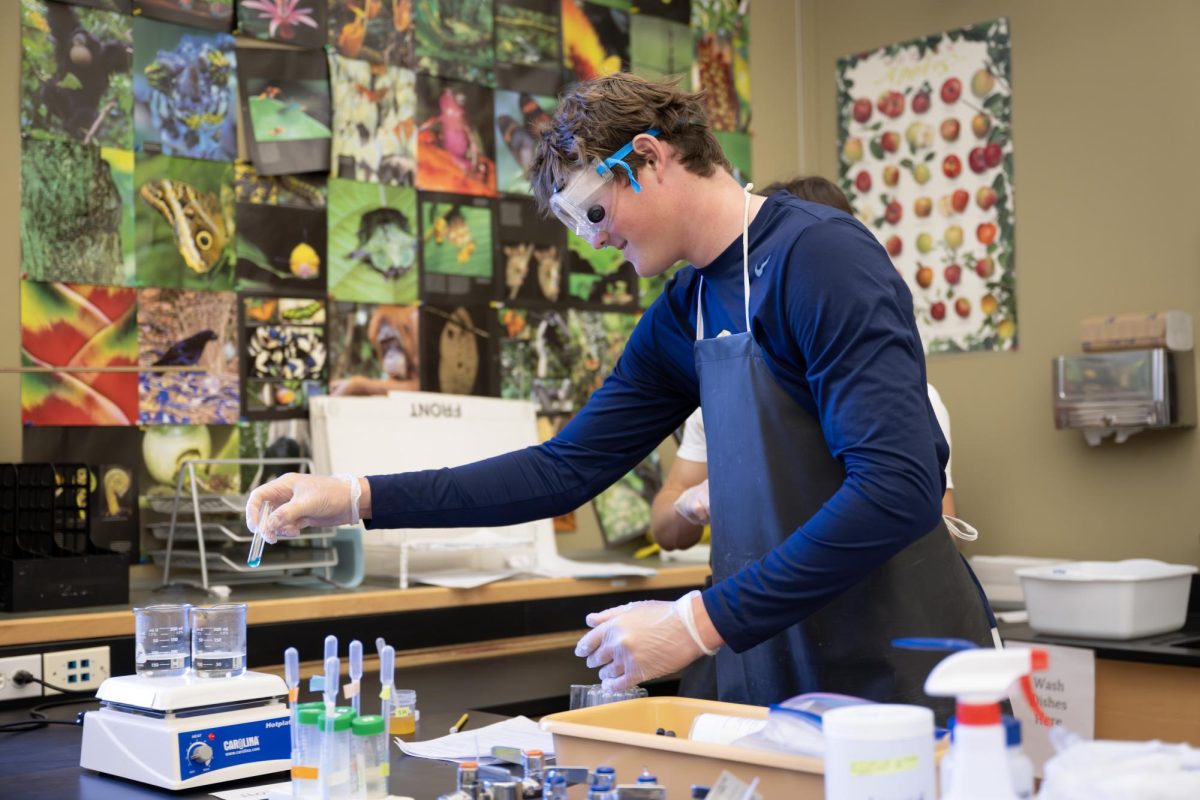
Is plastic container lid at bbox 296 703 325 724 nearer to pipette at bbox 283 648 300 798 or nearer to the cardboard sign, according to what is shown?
pipette at bbox 283 648 300 798

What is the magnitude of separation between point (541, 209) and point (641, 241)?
7.5 inches

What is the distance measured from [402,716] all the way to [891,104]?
2987 millimetres

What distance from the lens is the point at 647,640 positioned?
4.81 feet

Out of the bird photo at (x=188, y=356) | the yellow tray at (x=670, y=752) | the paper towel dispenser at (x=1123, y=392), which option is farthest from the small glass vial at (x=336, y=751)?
the paper towel dispenser at (x=1123, y=392)

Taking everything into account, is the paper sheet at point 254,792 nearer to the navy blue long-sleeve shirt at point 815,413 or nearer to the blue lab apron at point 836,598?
the navy blue long-sleeve shirt at point 815,413

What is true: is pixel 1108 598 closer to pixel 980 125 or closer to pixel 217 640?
pixel 980 125

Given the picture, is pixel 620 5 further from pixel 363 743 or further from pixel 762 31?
pixel 363 743

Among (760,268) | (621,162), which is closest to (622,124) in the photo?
(621,162)

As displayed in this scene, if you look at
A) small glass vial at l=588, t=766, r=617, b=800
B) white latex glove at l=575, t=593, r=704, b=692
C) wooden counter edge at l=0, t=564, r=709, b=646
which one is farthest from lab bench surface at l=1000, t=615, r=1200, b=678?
small glass vial at l=588, t=766, r=617, b=800

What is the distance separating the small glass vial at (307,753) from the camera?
1.46 metres

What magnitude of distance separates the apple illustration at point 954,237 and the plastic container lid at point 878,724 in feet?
10.6

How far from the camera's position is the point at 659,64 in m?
4.16

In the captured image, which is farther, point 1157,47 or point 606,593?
point 1157,47

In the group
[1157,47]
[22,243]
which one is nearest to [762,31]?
[1157,47]
